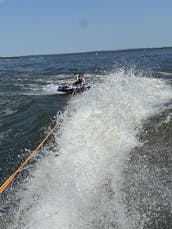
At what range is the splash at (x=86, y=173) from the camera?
6074 millimetres

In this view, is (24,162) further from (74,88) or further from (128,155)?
(74,88)

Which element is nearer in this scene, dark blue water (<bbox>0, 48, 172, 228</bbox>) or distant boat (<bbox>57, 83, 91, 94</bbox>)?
dark blue water (<bbox>0, 48, 172, 228</bbox>)

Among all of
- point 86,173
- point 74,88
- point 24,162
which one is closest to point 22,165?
point 24,162

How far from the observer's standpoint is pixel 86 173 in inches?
302

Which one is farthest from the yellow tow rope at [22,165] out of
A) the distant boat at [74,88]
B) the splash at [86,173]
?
the distant boat at [74,88]

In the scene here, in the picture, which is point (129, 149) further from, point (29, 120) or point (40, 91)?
point (40, 91)

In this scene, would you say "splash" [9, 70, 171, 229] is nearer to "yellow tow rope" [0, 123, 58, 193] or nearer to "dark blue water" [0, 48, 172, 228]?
"dark blue water" [0, 48, 172, 228]

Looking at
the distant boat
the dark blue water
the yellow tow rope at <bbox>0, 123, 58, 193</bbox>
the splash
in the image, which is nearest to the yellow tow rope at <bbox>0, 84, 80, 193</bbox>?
the yellow tow rope at <bbox>0, 123, 58, 193</bbox>

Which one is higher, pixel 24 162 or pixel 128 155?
pixel 24 162

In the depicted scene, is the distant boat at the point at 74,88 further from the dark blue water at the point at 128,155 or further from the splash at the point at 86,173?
the splash at the point at 86,173

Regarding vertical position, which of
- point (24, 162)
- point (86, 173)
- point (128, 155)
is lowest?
point (128, 155)

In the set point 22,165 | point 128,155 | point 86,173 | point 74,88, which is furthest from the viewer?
point 74,88

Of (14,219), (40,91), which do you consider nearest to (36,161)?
(14,219)

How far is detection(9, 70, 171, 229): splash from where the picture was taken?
6.07m
